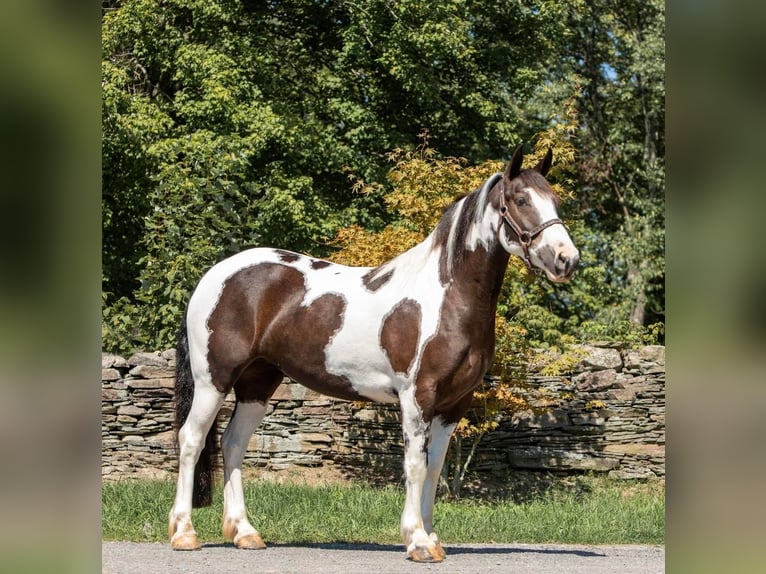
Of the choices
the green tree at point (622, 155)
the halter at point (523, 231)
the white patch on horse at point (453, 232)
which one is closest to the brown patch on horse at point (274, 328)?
the white patch on horse at point (453, 232)

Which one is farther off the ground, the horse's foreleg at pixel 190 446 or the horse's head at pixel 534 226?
the horse's head at pixel 534 226

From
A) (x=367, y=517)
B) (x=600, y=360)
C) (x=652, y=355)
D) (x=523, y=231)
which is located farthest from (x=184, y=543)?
(x=652, y=355)

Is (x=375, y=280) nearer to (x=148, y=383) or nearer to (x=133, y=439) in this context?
(x=148, y=383)

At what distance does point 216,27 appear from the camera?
15344mm

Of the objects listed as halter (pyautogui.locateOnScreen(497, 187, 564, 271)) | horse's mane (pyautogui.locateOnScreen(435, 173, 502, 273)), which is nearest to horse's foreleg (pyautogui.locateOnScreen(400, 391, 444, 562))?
horse's mane (pyautogui.locateOnScreen(435, 173, 502, 273))

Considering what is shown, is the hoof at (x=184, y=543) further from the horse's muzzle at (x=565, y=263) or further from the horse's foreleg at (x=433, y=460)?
the horse's muzzle at (x=565, y=263)

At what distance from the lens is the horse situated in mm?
5039

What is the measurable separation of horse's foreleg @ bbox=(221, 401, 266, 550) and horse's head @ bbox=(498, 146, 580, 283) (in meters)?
2.00

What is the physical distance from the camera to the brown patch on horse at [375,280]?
545 centimetres

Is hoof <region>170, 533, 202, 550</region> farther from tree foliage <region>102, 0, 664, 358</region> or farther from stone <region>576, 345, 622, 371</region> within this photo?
stone <region>576, 345, 622, 371</region>

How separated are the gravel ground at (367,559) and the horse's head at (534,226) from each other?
157 centimetres
